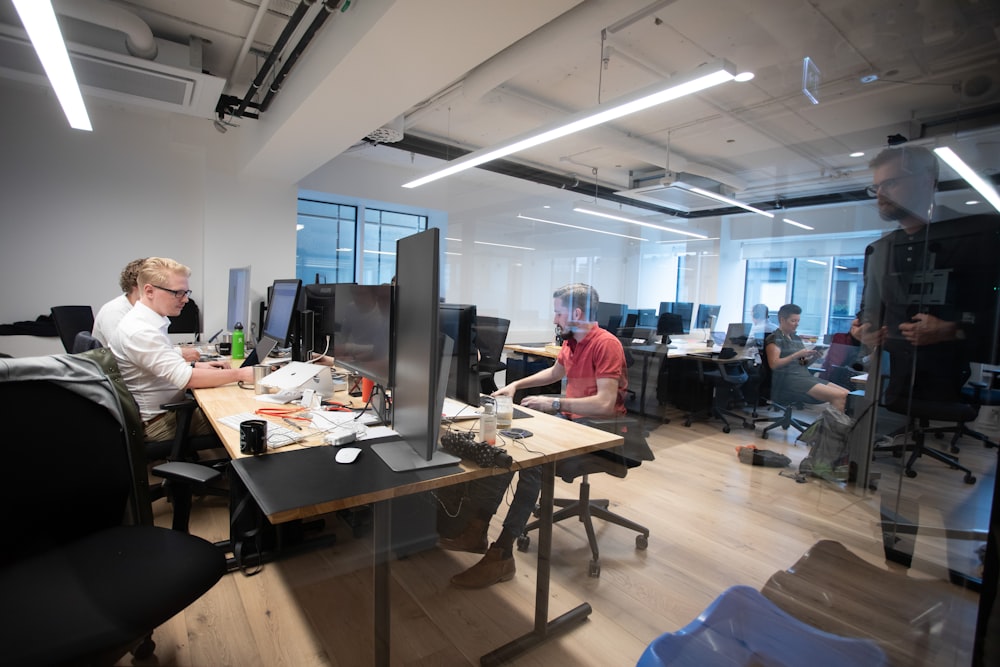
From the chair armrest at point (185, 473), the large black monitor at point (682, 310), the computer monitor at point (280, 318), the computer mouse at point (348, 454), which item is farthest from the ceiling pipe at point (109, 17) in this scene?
the large black monitor at point (682, 310)

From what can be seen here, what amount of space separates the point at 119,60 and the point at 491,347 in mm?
3257

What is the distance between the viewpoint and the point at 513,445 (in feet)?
5.55

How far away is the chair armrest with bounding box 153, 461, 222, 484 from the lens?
1442 millimetres

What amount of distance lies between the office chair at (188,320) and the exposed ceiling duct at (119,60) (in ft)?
6.62

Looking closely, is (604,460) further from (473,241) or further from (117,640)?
(473,241)

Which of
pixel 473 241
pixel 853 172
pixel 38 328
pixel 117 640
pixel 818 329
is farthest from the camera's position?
pixel 473 241

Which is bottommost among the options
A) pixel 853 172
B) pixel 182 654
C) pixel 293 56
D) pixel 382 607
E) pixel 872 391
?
pixel 182 654

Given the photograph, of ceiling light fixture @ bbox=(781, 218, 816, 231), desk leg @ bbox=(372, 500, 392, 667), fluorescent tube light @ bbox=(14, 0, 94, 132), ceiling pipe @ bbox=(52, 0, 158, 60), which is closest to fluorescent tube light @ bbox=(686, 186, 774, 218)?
ceiling light fixture @ bbox=(781, 218, 816, 231)

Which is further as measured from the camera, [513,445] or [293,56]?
[293,56]

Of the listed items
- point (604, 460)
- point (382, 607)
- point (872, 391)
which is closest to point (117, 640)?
point (382, 607)

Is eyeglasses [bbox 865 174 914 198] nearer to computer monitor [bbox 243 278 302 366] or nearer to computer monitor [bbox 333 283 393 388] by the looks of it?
computer monitor [bbox 333 283 393 388]

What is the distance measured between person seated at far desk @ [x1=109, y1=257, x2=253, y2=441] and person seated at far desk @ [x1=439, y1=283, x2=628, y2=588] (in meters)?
1.49

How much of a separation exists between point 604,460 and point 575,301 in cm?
101

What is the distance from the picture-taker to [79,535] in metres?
1.31
